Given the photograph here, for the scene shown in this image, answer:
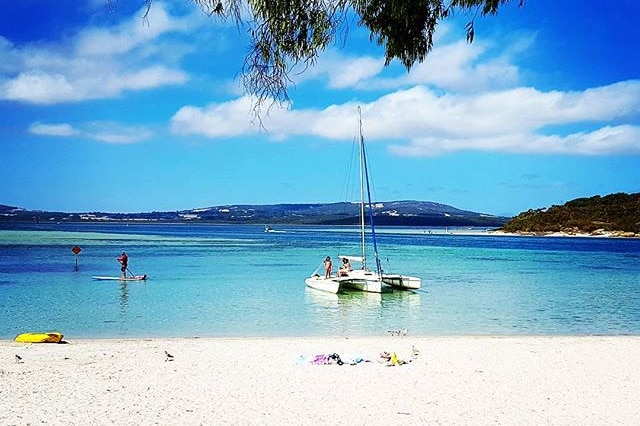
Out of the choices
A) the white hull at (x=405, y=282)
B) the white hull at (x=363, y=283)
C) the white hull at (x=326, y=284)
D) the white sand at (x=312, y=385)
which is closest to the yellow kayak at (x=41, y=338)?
the white sand at (x=312, y=385)

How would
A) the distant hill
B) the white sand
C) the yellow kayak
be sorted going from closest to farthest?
the white sand → the yellow kayak → the distant hill

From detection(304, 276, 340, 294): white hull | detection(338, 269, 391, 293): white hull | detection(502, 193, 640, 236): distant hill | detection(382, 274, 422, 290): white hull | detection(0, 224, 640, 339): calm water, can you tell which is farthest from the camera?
detection(502, 193, 640, 236): distant hill

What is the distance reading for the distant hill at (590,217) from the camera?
5659 inches

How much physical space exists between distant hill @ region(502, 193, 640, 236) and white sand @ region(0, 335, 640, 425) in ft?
450

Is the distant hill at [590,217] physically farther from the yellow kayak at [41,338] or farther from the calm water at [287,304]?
the yellow kayak at [41,338]

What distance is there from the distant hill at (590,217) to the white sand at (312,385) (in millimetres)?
137236

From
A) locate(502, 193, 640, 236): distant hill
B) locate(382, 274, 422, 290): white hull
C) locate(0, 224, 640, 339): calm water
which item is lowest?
locate(0, 224, 640, 339): calm water

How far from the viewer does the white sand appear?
9.65m

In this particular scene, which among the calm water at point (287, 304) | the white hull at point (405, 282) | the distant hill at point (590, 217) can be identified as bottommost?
the calm water at point (287, 304)

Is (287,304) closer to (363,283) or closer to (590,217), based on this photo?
(363,283)

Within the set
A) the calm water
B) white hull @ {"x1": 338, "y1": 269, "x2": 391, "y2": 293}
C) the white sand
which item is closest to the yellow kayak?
the white sand

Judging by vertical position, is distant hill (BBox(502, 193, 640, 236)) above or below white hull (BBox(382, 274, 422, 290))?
above

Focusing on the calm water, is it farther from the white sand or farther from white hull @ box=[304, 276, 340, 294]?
the white sand

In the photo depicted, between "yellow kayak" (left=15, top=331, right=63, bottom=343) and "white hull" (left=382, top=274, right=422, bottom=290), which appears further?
"white hull" (left=382, top=274, right=422, bottom=290)
